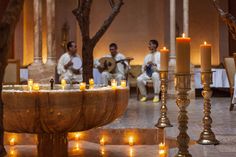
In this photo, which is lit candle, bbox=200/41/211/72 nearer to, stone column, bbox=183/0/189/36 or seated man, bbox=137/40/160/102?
seated man, bbox=137/40/160/102

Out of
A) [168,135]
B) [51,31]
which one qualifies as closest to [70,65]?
[51,31]

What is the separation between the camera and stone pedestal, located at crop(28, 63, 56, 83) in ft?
41.4

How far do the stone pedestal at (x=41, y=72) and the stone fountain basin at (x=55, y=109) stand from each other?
349 inches

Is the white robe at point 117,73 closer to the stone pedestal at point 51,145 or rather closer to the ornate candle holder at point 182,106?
the stone pedestal at point 51,145

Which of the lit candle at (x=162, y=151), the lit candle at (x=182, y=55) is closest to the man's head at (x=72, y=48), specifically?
the lit candle at (x=162, y=151)

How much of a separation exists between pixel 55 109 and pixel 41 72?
914 centimetres

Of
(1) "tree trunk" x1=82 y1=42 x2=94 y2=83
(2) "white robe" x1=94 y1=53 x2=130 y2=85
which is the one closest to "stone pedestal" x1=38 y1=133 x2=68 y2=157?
(1) "tree trunk" x1=82 y1=42 x2=94 y2=83

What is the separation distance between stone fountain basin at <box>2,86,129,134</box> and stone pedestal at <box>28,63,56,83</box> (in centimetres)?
886

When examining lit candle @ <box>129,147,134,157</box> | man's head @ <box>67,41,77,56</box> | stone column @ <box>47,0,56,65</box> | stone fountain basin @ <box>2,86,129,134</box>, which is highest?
stone column @ <box>47,0,56,65</box>

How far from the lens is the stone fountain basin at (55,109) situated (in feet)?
11.9

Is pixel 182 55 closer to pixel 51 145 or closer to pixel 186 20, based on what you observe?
pixel 51 145

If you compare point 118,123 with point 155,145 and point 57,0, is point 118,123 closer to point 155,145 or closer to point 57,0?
point 155,145

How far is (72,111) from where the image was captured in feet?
12.2

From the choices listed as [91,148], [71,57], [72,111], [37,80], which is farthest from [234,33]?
[37,80]
